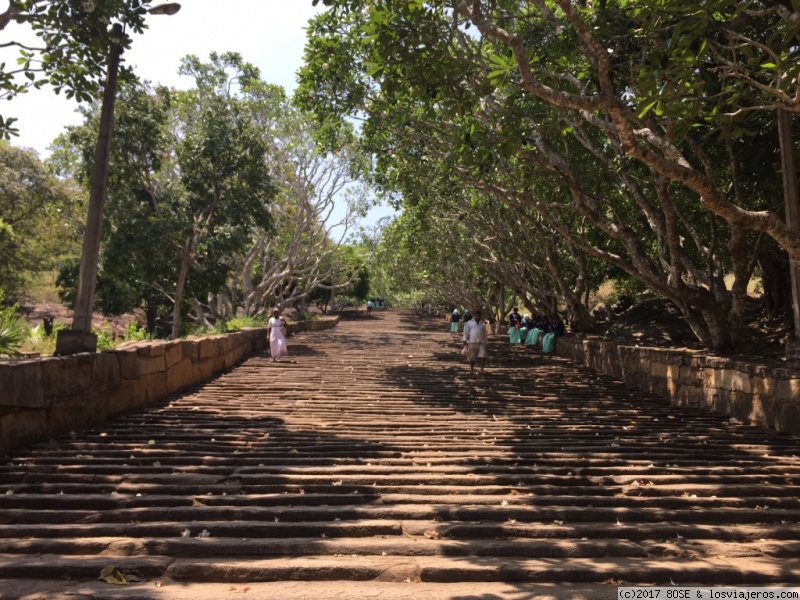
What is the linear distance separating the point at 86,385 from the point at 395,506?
4.37m

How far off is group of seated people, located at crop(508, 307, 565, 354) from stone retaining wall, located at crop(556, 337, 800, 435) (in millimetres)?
5276

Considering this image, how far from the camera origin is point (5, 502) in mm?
4688

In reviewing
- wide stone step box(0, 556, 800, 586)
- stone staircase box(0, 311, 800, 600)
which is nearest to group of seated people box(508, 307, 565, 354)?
stone staircase box(0, 311, 800, 600)

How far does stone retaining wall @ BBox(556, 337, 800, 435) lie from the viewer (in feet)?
24.4

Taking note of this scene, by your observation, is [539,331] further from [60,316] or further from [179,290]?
[60,316]

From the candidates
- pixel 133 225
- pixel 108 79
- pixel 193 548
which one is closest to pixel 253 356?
pixel 133 225

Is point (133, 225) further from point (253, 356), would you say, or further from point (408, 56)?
point (408, 56)

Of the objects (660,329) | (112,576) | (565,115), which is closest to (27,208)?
(565,115)

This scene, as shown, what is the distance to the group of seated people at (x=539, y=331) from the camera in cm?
1872

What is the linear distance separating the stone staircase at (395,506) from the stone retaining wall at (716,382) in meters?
0.37

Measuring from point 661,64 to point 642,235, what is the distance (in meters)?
10.4

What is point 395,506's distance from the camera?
4.70m

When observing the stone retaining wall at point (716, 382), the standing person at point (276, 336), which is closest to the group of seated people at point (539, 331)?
the stone retaining wall at point (716, 382)

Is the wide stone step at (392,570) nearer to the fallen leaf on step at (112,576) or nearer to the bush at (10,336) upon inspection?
the fallen leaf on step at (112,576)
